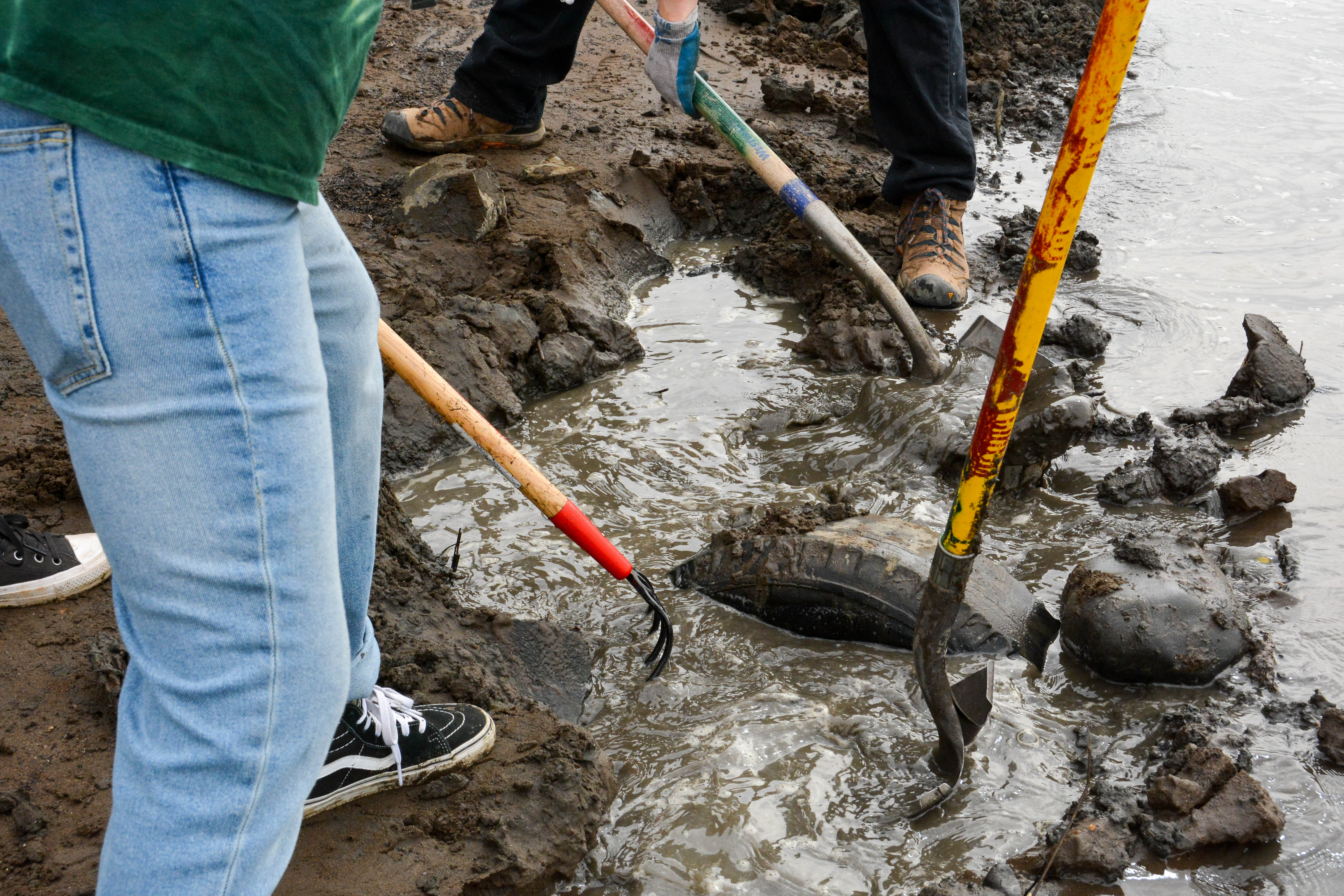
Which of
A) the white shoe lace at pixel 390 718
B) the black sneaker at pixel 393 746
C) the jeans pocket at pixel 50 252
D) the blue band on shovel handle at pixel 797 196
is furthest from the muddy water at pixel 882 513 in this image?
the jeans pocket at pixel 50 252

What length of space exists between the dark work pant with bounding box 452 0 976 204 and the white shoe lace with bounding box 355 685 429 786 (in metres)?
3.19

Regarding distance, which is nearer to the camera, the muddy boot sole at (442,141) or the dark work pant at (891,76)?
the dark work pant at (891,76)

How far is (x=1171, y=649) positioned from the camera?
2.43 metres

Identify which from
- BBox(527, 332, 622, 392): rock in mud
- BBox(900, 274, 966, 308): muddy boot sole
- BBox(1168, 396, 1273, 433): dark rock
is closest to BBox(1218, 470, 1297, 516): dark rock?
A: BBox(1168, 396, 1273, 433): dark rock

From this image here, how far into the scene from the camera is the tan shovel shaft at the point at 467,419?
2244mm

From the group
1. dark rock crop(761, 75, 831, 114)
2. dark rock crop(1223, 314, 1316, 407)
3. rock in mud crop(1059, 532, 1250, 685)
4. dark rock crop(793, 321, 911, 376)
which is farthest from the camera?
dark rock crop(761, 75, 831, 114)

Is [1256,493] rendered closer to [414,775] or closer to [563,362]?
[563,362]

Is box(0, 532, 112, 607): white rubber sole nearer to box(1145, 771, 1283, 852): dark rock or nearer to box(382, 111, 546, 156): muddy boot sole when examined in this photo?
box(1145, 771, 1283, 852): dark rock

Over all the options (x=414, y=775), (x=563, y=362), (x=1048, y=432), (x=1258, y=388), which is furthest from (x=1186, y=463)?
(x=414, y=775)

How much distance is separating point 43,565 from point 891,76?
135 inches

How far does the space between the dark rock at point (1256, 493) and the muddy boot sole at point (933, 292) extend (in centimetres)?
144

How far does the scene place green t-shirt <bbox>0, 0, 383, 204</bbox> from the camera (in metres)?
0.94

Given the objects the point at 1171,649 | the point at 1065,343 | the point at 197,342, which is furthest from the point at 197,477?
the point at 1065,343

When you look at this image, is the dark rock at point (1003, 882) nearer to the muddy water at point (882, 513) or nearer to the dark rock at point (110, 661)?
the muddy water at point (882, 513)
